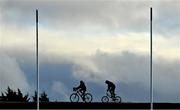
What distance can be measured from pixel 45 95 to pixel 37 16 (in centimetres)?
513

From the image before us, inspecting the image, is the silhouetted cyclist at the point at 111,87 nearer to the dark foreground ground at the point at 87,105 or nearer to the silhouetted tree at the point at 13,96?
the dark foreground ground at the point at 87,105

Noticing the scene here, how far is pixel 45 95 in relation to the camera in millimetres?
22250

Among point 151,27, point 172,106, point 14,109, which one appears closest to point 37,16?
point 151,27

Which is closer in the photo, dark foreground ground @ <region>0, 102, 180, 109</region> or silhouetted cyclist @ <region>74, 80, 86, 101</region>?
dark foreground ground @ <region>0, 102, 180, 109</region>

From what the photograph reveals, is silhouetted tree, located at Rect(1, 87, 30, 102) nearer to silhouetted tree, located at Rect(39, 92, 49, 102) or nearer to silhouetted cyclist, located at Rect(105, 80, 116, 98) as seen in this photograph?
silhouetted tree, located at Rect(39, 92, 49, 102)

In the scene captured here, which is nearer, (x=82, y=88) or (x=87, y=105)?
(x=87, y=105)

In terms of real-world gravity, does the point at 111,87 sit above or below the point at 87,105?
above

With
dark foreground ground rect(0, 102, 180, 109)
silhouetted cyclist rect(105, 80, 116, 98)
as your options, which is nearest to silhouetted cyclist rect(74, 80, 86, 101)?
silhouetted cyclist rect(105, 80, 116, 98)

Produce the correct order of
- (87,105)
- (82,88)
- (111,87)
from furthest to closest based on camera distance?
(82,88) < (111,87) < (87,105)

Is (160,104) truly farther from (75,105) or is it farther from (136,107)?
(75,105)

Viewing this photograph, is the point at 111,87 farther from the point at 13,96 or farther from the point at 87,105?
the point at 13,96

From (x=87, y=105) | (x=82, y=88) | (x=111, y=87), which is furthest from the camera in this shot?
(x=82, y=88)

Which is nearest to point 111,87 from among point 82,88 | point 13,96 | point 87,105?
point 82,88

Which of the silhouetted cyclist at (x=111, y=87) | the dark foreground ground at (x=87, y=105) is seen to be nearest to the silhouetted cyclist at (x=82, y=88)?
the silhouetted cyclist at (x=111, y=87)
